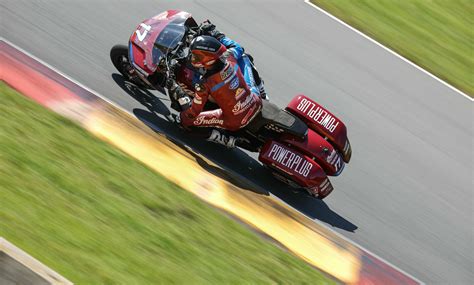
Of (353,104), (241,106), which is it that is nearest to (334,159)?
(241,106)

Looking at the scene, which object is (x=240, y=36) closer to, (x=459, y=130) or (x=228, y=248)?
(x=459, y=130)

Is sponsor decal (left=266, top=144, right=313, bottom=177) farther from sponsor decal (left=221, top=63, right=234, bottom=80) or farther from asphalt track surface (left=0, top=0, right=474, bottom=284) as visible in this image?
sponsor decal (left=221, top=63, right=234, bottom=80)

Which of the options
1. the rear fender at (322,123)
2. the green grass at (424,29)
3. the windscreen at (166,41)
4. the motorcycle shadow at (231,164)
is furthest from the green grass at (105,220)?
the green grass at (424,29)

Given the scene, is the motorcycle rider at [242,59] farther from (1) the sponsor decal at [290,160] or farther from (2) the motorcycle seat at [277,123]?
(1) the sponsor decal at [290,160]

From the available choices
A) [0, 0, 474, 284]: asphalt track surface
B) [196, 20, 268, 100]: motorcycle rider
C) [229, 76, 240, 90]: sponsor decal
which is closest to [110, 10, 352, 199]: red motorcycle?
[196, 20, 268, 100]: motorcycle rider

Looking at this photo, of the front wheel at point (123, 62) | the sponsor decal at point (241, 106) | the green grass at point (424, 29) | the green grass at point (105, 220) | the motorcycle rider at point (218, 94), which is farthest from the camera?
the green grass at point (424, 29)

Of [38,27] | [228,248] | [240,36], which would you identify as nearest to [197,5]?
[240,36]

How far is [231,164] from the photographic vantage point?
34.2ft

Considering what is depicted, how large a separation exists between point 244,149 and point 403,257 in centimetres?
266

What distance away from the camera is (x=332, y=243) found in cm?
997

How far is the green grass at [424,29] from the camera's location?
1531cm

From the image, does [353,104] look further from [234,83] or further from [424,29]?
[424,29]

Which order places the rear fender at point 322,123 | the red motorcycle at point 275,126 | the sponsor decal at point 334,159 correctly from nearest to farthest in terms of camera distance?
the red motorcycle at point 275,126, the sponsor decal at point 334,159, the rear fender at point 322,123

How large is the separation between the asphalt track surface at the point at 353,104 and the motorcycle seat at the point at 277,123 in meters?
0.71
